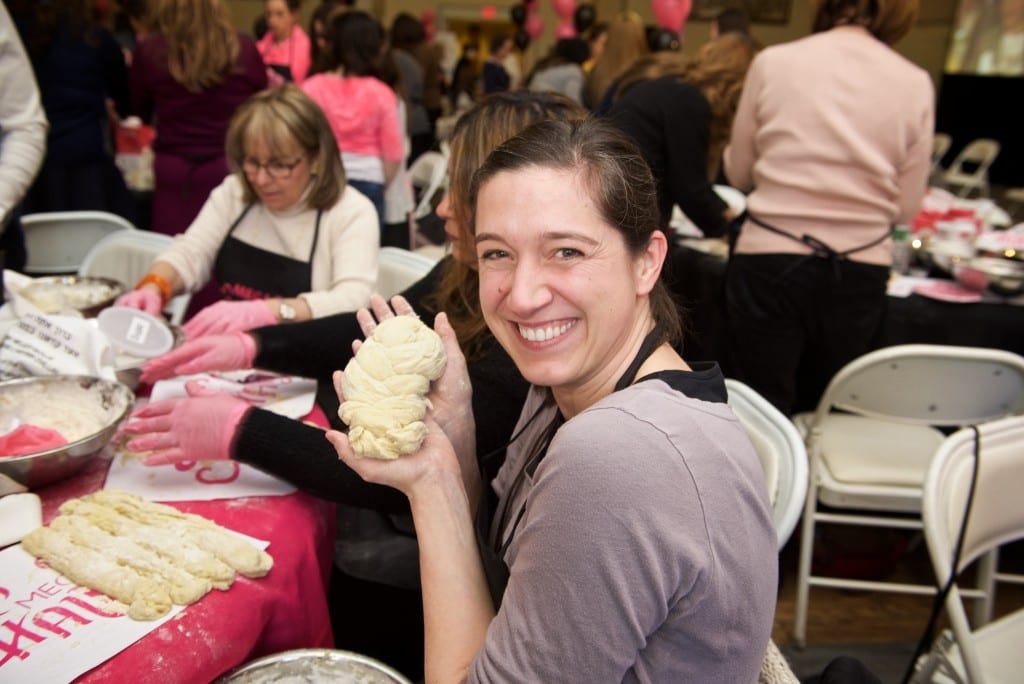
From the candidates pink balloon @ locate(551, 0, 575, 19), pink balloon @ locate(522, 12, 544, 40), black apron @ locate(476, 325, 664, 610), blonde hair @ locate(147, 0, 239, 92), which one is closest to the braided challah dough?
black apron @ locate(476, 325, 664, 610)

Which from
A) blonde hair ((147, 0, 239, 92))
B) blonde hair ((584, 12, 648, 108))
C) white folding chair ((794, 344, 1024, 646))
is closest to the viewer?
white folding chair ((794, 344, 1024, 646))

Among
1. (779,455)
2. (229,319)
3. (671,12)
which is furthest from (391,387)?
(671,12)

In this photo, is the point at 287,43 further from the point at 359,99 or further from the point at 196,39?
the point at 196,39

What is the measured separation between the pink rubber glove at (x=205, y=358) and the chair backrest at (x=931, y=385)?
175 centimetres

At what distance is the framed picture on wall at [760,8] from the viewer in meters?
11.5

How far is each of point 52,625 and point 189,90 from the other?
3123 mm

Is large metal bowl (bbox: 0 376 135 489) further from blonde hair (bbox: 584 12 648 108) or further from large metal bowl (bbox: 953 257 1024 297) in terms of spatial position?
blonde hair (bbox: 584 12 648 108)

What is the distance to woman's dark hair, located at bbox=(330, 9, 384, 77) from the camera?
151 inches

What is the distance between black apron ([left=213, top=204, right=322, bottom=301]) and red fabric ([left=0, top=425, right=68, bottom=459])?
1133mm

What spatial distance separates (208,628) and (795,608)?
2230 millimetres

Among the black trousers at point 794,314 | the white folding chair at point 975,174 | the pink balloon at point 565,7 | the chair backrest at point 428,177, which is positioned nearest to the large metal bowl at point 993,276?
the black trousers at point 794,314

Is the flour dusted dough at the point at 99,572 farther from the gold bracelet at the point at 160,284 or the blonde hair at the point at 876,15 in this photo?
the blonde hair at the point at 876,15

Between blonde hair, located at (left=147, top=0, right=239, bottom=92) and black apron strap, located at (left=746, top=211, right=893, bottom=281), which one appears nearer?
black apron strap, located at (left=746, top=211, right=893, bottom=281)

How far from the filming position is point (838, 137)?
243 cm
